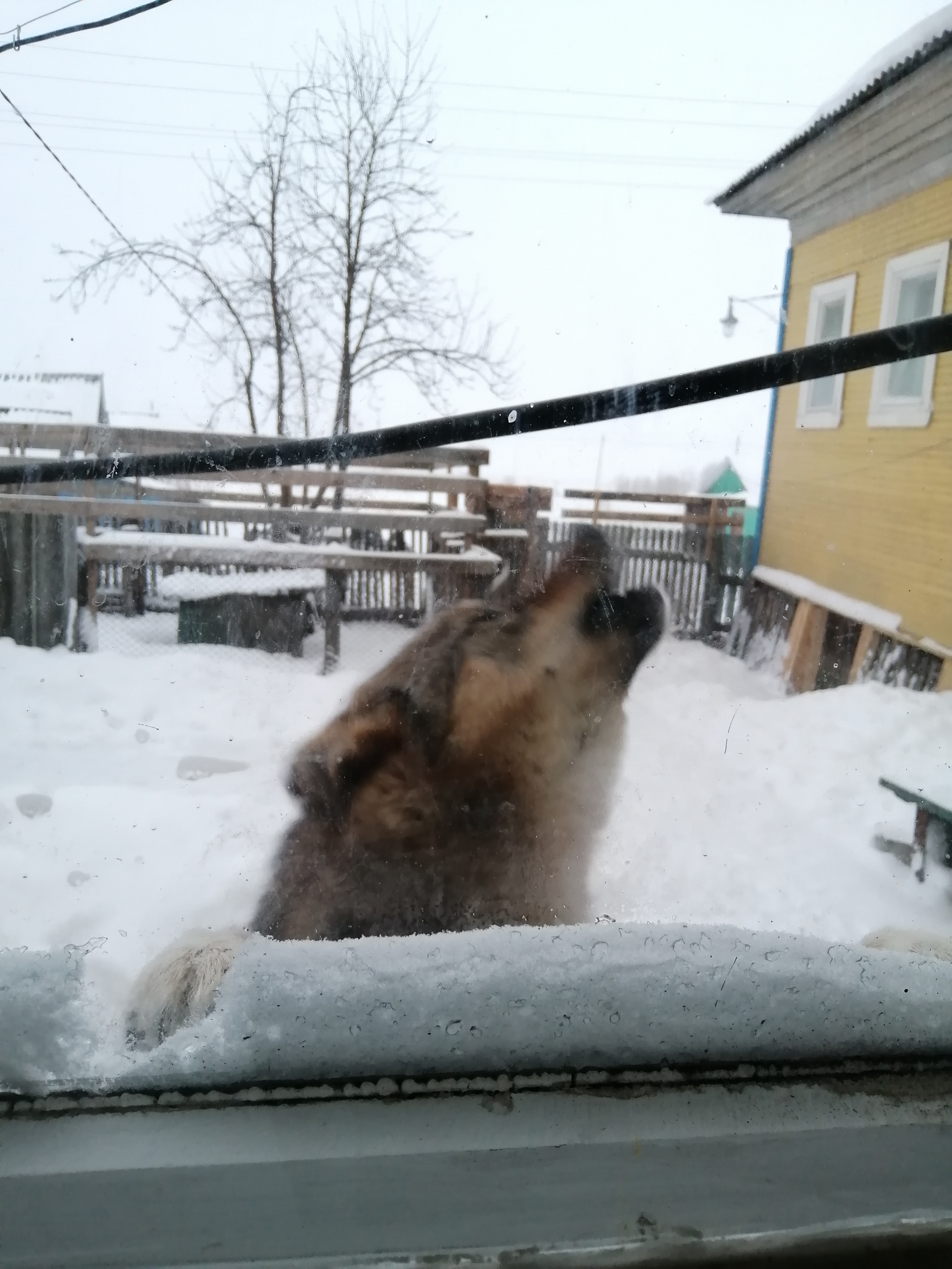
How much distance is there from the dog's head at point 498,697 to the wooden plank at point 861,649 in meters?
0.38

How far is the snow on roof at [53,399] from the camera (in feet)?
2.55

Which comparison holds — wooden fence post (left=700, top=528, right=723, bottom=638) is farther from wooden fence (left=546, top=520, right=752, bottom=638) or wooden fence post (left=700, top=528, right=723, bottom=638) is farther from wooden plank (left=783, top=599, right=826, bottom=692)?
wooden plank (left=783, top=599, right=826, bottom=692)

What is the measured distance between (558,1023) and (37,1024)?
0.35 m

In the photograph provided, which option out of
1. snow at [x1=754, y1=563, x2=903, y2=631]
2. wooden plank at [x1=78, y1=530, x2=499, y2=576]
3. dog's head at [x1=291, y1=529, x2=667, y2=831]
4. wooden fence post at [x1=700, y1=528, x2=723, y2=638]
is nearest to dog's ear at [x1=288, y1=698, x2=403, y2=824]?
dog's head at [x1=291, y1=529, x2=667, y2=831]

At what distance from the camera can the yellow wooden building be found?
876 millimetres

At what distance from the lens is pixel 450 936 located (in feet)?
2.09

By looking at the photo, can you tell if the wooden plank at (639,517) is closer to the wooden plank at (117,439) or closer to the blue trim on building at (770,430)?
the blue trim on building at (770,430)

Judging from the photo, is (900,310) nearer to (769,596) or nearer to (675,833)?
(769,596)

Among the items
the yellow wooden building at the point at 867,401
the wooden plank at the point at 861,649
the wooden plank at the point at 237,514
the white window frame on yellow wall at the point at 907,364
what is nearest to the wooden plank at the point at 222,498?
the wooden plank at the point at 237,514

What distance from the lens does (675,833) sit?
116cm

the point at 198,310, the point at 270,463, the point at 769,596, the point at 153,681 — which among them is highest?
the point at 198,310

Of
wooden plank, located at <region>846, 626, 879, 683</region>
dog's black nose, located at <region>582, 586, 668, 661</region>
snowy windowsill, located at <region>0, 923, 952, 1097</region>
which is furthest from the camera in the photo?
wooden plank, located at <region>846, 626, 879, 683</region>

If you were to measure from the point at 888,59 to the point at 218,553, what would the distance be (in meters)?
0.93

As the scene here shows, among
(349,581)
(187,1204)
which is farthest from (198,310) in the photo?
(187,1204)
